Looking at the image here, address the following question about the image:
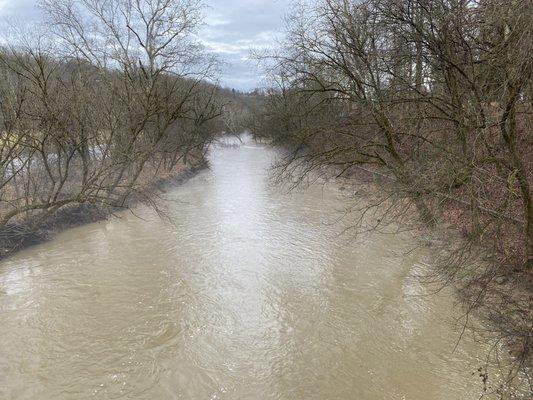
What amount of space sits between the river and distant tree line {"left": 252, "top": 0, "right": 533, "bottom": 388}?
1.33m

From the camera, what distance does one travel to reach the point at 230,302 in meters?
9.43

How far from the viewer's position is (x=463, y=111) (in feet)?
30.1

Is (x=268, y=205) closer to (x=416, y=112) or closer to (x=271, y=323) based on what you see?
(x=416, y=112)

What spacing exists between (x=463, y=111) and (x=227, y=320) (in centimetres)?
688

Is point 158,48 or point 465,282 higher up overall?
point 158,48

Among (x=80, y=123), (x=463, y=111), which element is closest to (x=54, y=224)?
(x=80, y=123)

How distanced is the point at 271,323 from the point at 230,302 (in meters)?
1.30

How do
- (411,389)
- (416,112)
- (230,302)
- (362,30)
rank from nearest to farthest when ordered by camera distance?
(411,389) < (230,302) < (416,112) < (362,30)

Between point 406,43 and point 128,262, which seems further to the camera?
point 128,262

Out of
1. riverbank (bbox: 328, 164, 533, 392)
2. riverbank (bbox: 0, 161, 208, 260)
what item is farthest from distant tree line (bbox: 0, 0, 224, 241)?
riverbank (bbox: 328, 164, 533, 392)

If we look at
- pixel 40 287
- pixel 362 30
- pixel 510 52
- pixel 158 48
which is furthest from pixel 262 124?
pixel 510 52

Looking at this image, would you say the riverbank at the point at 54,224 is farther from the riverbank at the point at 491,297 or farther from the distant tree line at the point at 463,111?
the riverbank at the point at 491,297

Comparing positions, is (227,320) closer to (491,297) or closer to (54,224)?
(491,297)

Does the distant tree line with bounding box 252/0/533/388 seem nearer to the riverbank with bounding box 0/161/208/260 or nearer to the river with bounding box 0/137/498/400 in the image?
the river with bounding box 0/137/498/400
